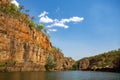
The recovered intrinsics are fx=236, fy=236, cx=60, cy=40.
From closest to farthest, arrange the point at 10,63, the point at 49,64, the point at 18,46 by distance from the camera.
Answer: the point at 10,63, the point at 18,46, the point at 49,64

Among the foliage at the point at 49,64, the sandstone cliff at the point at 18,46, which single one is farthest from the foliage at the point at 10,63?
the foliage at the point at 49,64

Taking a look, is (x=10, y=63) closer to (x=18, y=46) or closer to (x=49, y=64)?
(x=18, y=46)

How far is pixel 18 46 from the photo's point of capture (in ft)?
417

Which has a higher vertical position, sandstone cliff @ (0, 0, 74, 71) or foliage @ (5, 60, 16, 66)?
sandstone cliff @ (0, 0, 74, 71)

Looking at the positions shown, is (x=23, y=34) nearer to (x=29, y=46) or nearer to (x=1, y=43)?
(x=29, y=46)

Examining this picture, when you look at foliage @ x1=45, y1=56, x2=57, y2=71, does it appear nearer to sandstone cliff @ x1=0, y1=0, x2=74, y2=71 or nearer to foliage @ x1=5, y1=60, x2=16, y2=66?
sandstone cliff @ x1=0, y1=0, x2=74, y2=71

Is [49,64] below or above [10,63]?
above

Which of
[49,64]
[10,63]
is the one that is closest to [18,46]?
[10,63]

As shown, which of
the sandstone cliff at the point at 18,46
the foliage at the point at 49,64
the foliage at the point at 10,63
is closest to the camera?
the foliage at the point at 10,63

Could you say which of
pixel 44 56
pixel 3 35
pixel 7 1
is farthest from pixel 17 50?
pixel 7 1

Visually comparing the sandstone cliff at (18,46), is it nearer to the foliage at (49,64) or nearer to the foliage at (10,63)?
the foliage at (10,63)

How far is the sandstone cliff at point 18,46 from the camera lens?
392ft

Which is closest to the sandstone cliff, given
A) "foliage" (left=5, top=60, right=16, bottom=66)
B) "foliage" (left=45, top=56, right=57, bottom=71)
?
"foliage" (left=5, top=60, right=16, bottom=66)

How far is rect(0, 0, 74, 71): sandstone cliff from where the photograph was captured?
119625mm
